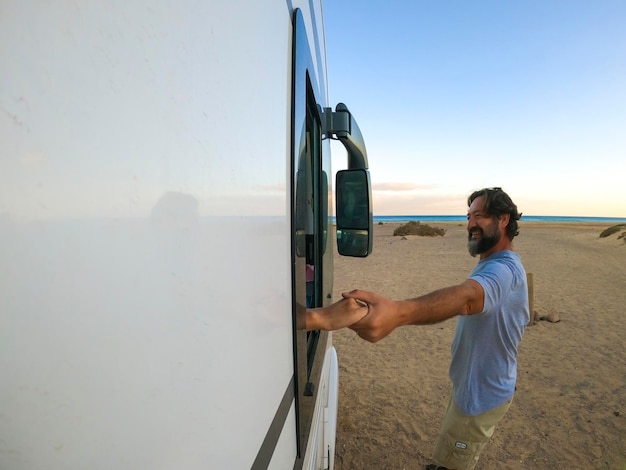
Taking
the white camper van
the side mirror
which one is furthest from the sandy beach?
the white camper van

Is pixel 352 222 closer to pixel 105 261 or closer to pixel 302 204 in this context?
pixel 302 204

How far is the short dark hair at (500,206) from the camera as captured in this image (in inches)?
92.5

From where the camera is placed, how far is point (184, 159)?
1.58 feet

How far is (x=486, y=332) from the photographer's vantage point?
7.41 ft

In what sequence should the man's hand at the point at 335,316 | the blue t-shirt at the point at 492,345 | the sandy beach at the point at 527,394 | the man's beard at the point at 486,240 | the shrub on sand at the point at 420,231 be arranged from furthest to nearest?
the shrub on sand at the point at 420,231, the sandy beach at the point at 527,394, the man's beard at the point at 486,240, the blue t-shirt at the point at 492,345, the man's hand at the point at 335,316

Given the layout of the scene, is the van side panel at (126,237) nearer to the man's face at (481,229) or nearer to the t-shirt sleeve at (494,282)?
the t-shirt sleeve at (494,282)

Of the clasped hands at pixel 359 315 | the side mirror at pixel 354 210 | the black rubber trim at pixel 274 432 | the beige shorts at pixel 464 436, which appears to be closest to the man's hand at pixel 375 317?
the clasped hands at pixel 359 315

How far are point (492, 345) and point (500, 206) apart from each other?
0.90 meters

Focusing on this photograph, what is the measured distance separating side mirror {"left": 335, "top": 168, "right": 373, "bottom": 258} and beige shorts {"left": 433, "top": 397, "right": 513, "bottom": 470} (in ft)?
4.39

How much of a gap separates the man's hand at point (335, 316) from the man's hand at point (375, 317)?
0.03m

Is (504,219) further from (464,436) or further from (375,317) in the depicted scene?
(464,436)

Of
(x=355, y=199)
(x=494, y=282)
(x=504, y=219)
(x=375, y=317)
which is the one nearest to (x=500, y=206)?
(x=504, y=219)

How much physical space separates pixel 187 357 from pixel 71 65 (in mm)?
361

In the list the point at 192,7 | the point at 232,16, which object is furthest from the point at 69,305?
the point at 232,16
